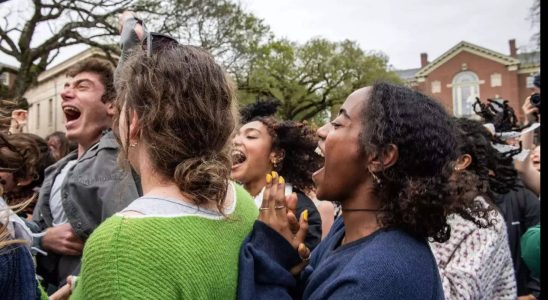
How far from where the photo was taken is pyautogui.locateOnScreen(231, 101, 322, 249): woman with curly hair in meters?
3.82

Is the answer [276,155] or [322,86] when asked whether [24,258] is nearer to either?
[276,155]

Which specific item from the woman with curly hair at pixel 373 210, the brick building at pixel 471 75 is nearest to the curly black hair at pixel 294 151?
the woman with curly hair at pixel 373 210

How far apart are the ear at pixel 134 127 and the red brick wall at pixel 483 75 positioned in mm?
37389

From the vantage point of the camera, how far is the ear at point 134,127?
1.47 metres

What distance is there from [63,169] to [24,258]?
1.45 meters

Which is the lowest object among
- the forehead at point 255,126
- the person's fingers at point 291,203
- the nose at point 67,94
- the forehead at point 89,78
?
the person's fingers at point 291,203

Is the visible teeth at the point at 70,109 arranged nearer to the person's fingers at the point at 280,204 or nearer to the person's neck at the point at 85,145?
the person's neck at the point at 85,145

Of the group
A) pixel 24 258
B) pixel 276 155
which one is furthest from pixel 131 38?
pixel 276 155

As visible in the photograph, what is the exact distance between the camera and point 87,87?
295cm

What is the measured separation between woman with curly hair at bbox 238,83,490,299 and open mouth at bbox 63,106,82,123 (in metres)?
1.72

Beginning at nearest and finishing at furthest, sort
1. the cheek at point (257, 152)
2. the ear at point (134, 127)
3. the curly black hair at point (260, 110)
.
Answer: the ear at point (134, 127)
the cheek at point (257, 152)
the curly black hair at point (260, 110)

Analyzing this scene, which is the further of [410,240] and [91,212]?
[91,212]

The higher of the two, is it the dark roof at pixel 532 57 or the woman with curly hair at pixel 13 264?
the dark roof at pixel 532 57

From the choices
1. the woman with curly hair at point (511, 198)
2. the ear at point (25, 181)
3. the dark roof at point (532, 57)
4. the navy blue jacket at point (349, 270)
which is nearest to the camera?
the navy blue jacket at point (349, 270)
